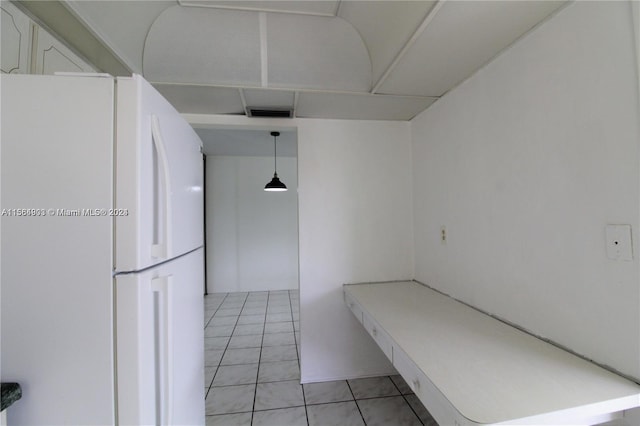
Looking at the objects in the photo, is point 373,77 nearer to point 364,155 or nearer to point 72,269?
point 364,155

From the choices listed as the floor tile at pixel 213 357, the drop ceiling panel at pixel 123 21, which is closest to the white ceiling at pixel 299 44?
the drop ceiling panel at pixel 123 21

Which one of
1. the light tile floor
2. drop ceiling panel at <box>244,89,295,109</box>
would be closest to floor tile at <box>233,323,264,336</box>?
the light tile floor

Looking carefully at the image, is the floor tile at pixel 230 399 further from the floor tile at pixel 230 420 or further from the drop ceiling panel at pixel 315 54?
the drop ceiling panel at pixel 315 54

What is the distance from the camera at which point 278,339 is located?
10.4 ft

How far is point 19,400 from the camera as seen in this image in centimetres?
76

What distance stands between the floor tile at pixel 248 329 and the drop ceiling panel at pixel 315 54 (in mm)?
2905

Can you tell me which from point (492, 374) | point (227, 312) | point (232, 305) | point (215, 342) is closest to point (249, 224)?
point (232, 305)

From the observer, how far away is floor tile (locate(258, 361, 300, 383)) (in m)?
2.41

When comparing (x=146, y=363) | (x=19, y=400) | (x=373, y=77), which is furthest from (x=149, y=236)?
(x=373, y=77)

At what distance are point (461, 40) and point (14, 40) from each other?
1.98 meters

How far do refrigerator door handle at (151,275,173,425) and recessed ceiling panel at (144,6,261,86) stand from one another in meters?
1.33

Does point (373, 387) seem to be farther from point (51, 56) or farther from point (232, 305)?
point (51, 56)

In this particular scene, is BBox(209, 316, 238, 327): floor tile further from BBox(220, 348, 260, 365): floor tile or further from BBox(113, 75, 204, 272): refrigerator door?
BBox(113, 75, 204, 272): refrigerator door

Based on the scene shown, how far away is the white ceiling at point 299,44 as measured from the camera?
129 centimetres
